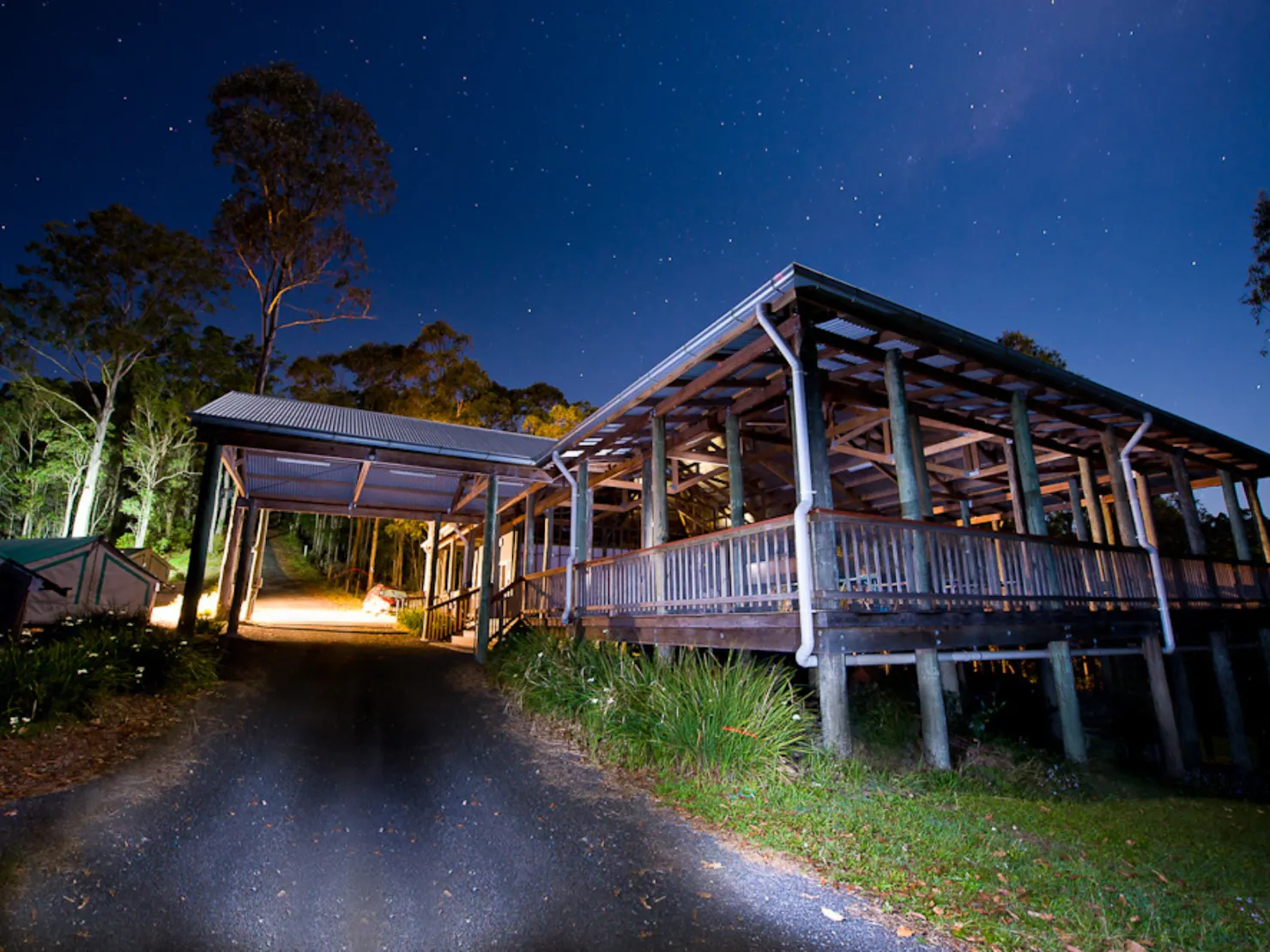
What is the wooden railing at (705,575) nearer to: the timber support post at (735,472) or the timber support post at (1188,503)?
the timber support post at (735,472)

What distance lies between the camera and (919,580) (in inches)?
269

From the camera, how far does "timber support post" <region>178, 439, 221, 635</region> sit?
9.94 metres

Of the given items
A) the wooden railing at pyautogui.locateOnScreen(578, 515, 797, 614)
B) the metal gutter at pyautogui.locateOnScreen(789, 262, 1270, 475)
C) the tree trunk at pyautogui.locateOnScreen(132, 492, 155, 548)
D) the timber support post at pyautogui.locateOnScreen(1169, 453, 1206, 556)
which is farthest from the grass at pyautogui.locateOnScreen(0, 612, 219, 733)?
the tree trunk at pyautogui.locateOnScreen(132, 492, 155, 548)

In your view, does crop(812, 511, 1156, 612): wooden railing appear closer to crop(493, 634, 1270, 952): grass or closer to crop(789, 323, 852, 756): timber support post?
crop(789, 323, 852, 756): timber support post

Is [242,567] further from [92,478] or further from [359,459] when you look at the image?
[92,478]

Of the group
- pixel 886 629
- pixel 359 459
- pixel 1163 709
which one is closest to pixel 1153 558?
pixel 1163 709

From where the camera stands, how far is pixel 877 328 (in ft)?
24.9

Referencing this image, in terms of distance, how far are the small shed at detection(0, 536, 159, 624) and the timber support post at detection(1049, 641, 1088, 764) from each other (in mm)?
18809

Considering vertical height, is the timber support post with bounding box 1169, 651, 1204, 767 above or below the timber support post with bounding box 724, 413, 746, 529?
below

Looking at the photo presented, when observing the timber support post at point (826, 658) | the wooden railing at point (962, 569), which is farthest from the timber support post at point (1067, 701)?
the timber support post at point (826, 658)

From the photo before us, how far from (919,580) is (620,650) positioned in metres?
3.90

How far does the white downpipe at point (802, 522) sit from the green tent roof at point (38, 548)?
17.2 metres

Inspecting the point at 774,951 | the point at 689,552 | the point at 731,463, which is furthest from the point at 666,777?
the point at 731,463

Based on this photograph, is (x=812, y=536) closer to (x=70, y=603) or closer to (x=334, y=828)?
(x=334, y=828)
